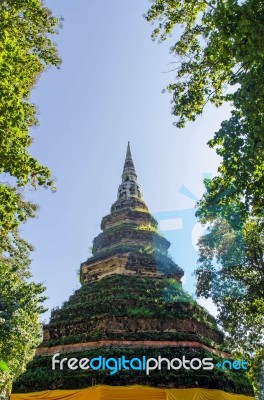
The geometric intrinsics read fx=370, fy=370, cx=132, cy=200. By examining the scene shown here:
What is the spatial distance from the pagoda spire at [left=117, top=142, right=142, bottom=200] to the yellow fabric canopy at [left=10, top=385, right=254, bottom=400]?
521 inches

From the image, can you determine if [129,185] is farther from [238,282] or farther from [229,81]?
[229,81]

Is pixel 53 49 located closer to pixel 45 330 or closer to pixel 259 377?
pixel 45 330

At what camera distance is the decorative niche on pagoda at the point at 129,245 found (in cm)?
1606

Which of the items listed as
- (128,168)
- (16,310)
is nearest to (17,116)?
(16,310)

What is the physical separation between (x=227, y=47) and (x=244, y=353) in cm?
1605

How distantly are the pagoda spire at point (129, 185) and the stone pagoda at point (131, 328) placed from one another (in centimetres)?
537

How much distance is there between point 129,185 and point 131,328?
12.2m

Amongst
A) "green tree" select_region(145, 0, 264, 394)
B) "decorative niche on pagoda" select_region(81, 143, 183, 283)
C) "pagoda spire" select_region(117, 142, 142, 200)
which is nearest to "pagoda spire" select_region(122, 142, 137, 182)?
"pagoda spire" select_region(117, 142, 142, 200)

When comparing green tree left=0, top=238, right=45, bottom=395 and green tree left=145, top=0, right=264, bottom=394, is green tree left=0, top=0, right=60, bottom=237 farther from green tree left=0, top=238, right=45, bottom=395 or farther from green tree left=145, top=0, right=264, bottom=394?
green tree left=0, top=238, right=45, bottom=395

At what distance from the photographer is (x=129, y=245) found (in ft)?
56.6

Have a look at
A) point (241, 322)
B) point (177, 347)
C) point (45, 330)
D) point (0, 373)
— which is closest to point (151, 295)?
point (177, 347)

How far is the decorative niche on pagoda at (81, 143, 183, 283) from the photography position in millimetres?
16062

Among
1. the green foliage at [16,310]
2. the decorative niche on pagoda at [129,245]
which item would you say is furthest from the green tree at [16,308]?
the decorative niche on pagoda at [129,245]

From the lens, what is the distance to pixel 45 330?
12.8 metres
